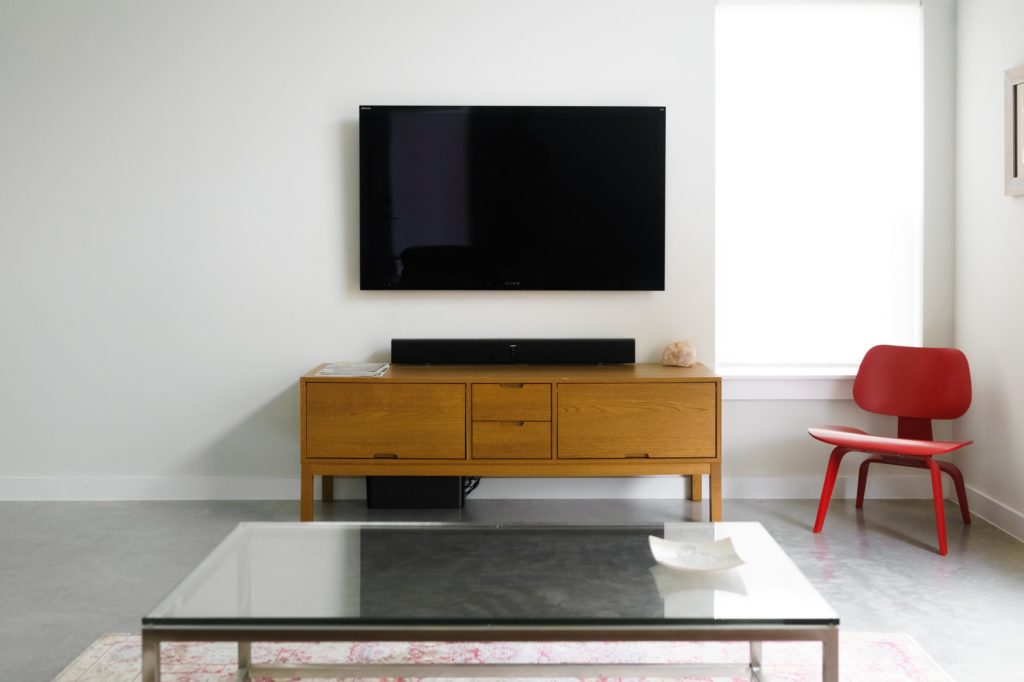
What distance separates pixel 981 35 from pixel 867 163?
66 cm

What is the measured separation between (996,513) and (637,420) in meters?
1.48

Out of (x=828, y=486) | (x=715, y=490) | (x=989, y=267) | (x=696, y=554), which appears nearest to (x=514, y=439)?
(x=715, y=490)

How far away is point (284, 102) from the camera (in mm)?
3896

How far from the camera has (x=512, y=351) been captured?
3869 mm

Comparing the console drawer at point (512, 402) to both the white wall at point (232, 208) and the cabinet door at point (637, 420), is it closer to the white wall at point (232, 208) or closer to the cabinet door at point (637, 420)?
the cabinet door at point (637, 420)

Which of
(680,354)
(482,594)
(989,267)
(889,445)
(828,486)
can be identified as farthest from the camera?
(680,354)

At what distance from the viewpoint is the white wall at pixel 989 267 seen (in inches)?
134

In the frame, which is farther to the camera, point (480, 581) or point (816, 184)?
point (816, 184)

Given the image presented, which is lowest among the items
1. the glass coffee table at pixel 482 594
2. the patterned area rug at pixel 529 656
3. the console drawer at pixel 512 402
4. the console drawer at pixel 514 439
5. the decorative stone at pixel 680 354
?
the patterned area rug at pixel 529 656

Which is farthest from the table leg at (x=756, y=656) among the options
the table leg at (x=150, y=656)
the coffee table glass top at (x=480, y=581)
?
the table leg at (x=150, y=656)

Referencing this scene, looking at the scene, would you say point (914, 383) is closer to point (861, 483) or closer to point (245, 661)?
point (861, 483)

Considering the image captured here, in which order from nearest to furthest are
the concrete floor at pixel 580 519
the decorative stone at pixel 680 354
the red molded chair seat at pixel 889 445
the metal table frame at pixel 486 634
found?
the metal table frame at pixel 486 634, the concrete floor at pixel 580 519, the red molded chair seat at pixel 889 445, the decorative stone at pixel 680 354

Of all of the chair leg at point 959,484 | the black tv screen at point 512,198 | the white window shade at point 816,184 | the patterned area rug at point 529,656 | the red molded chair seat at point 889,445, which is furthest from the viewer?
the white window shade at point 816,184

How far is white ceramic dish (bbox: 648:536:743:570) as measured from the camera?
1983mm
